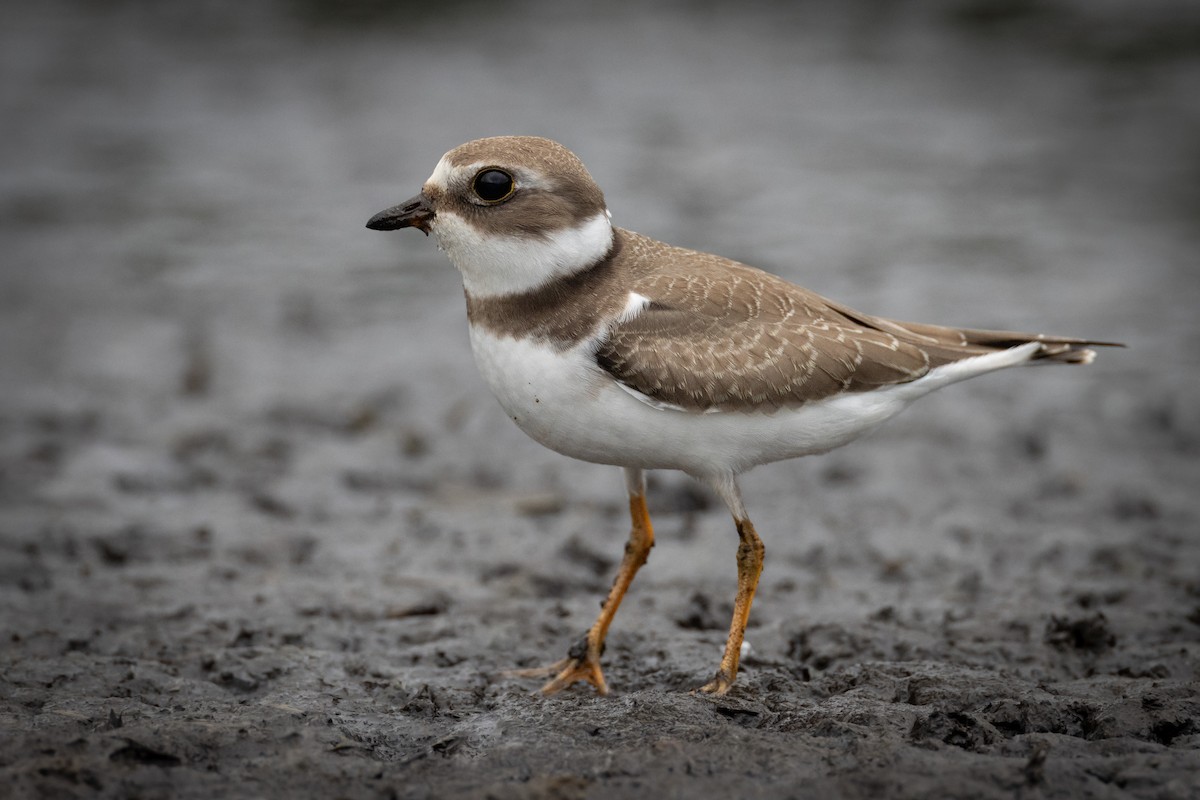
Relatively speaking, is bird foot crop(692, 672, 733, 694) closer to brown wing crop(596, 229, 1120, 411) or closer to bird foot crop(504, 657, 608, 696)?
bird foot crop(504, 657, 608, 696)

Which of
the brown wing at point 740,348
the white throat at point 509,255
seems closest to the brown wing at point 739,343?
the brown wing at point 740,348

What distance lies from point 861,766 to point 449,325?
25.3ft

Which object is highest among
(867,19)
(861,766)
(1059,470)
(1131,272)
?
(867,19)

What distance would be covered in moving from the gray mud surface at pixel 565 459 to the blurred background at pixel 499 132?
2.8 inches

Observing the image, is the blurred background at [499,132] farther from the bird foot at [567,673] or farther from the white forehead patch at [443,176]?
the white forehead patch at [443,176]

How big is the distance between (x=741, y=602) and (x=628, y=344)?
1328 mm

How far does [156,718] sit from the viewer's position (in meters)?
4.89

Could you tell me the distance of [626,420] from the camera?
17.2 ft

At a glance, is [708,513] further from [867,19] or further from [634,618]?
[867,19]

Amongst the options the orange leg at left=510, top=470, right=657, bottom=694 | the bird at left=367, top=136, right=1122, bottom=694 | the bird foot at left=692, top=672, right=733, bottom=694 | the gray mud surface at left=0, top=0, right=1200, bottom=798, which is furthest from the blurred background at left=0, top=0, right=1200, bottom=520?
the bird foot at left=692, top=672, right=733, bottom=694

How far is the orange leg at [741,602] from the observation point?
5.52 m

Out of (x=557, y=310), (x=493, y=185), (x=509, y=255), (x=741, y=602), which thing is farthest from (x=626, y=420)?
(x=493, y=185)

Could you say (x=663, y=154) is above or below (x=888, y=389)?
above

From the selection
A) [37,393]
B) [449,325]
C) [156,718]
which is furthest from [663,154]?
[156,718]
